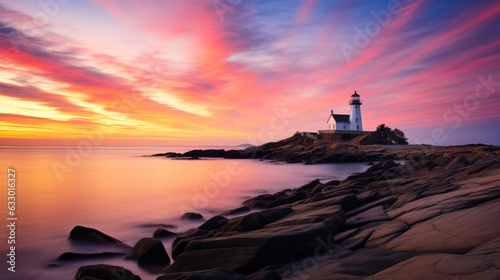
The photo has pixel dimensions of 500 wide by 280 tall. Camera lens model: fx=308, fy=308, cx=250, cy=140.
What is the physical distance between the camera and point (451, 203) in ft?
18.3

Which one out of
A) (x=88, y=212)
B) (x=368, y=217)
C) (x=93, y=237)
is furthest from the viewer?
(x=88, y=212)

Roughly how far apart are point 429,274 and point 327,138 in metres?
58.4

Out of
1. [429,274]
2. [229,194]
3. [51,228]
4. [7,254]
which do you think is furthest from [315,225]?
[229,194]

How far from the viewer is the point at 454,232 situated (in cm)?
416

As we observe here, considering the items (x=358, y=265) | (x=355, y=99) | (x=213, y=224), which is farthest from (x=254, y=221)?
(x=355, y=99)

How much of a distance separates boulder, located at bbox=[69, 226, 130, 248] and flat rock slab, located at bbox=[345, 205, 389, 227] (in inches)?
213

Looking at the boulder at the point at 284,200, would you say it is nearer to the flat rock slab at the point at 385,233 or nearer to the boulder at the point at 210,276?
the flat rock slab at the point at 385,233

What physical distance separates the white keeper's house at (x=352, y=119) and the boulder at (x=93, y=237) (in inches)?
2424

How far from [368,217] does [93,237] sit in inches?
265

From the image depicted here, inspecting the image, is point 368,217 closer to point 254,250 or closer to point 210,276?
point 254,250

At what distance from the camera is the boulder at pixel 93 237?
7.73 meters

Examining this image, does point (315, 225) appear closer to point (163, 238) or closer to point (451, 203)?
point (451, 203)

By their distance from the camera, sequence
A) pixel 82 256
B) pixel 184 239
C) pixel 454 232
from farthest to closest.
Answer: pixel 82 256 < pixel 184 239 < pixel 454 232

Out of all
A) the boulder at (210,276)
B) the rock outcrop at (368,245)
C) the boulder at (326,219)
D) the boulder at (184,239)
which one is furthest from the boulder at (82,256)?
the boulder at (326,219)
